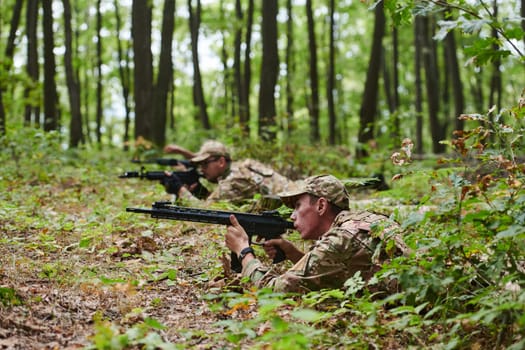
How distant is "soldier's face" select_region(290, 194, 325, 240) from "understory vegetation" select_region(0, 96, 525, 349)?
24.8 inches

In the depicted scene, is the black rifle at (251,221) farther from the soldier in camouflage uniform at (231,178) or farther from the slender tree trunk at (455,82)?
the slender tree trunk at (455,82)

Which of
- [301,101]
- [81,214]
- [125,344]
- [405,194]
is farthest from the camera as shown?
[301,101]

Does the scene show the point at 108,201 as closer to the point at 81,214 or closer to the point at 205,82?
the point at 81,214

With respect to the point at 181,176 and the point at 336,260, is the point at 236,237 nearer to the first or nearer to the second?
the point at 336,260

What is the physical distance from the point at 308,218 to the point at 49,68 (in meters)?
12.1

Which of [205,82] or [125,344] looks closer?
[125,344]

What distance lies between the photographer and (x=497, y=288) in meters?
3.24

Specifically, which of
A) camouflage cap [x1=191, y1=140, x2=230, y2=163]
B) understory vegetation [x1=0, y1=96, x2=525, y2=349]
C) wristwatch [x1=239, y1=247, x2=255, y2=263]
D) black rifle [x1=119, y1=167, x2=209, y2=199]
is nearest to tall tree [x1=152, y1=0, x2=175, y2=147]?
black rifle [x1=119, y1=167, x2=209, y2=199]

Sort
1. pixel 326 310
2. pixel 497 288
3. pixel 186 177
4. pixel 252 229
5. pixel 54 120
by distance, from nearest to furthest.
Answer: pixel 497 288 < pixel 326 310 < pixel 252 229 < pixel 186 177 < pixel 54 120

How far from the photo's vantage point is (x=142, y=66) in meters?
14.2

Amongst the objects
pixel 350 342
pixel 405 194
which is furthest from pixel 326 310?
pixel 405 194

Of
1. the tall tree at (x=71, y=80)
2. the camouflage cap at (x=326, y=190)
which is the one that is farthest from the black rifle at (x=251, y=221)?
the tall tree at (x=71, y=80)

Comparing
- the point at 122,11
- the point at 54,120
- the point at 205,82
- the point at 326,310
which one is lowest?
the point at 326,310

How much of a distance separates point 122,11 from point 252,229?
25.3 meters
